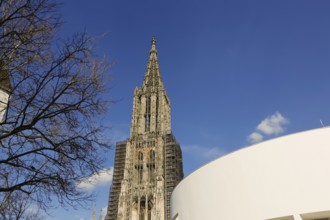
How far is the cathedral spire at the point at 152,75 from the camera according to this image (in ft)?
162

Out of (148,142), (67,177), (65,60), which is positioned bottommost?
(67,177)

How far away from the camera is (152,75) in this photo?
5316 centimetres

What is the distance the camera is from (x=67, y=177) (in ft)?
20.0

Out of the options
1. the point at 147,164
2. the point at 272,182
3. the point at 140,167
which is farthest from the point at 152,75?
the point at 272,182

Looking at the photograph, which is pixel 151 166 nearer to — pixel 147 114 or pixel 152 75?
pixel 147 114

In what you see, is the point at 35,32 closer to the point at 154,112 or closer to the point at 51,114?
the point at 51,114

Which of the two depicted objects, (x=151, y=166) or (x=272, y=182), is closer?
(x=272, y=182)

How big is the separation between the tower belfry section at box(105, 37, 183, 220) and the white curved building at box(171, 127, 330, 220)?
2286cm

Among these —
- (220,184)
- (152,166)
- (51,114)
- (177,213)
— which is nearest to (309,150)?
(220,184)

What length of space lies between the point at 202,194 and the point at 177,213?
2.82 m

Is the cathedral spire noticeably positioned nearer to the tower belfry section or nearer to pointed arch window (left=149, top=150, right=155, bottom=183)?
the tower belfry section

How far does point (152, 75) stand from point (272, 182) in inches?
1725

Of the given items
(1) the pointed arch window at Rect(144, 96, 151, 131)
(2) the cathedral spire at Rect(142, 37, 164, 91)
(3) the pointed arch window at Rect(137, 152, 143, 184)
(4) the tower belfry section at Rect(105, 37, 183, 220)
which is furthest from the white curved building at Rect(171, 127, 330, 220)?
(2) the cathedral spire at Rect(142, 37, 164, 91)

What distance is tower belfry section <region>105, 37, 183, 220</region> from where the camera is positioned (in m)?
35.7
